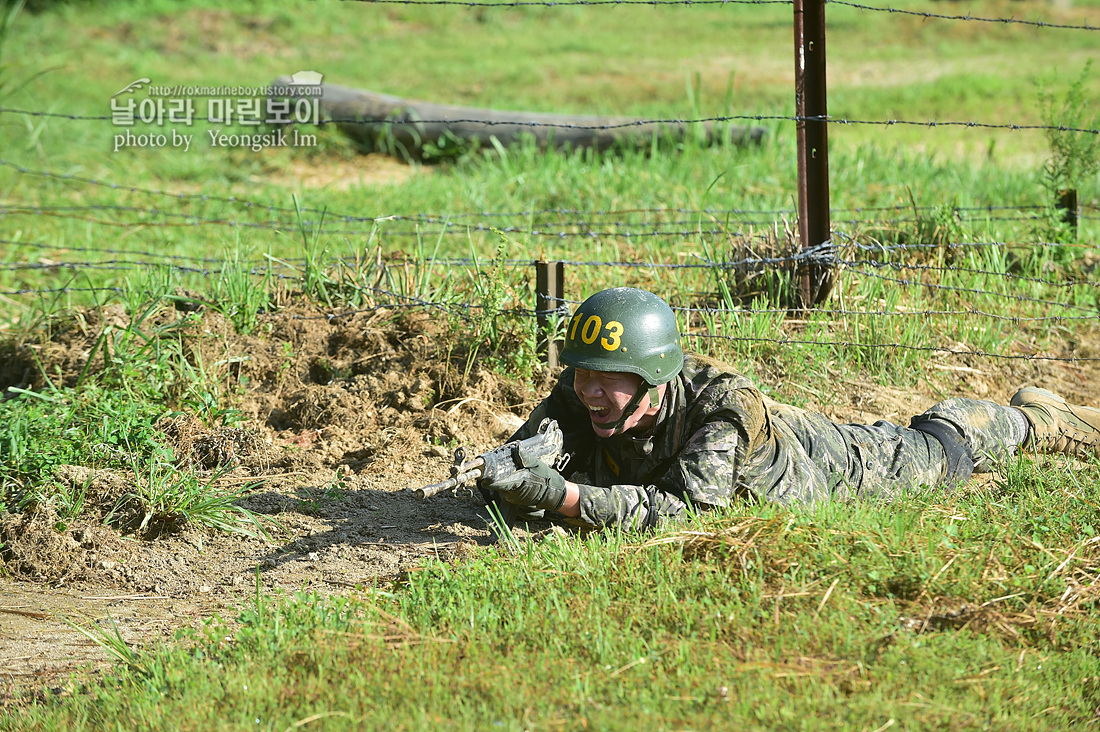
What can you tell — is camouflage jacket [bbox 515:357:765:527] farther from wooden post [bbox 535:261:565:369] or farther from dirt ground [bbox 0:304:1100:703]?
wooden post [bbox 535:261:565:369]

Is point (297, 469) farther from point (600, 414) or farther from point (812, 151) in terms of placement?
point (812, 151)

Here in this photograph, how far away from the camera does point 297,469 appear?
4496 millimetres

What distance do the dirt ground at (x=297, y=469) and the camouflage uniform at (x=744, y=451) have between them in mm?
548

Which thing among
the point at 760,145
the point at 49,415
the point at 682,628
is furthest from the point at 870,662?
the point at 760,145

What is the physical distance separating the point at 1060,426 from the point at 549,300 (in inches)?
89.5

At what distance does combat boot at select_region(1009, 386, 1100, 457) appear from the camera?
429cm

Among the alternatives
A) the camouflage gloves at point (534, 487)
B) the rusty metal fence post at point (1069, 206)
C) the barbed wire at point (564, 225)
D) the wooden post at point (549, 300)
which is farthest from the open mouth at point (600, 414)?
the rusty metal fence post at point (1069, 206)

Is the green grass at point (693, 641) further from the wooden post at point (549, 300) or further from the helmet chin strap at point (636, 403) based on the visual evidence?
the wooden post at point (549, 300)

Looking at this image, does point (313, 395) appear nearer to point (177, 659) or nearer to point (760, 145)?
point (177, 659)

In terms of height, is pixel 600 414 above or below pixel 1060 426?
above

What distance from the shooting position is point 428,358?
499 centimetres

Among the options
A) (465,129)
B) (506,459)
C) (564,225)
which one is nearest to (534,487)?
(506,459)

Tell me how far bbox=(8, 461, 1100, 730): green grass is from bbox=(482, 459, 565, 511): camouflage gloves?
151mm

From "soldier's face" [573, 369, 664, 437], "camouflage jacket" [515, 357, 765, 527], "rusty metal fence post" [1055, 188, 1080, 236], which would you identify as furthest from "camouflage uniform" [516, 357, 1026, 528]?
"rusty metal fence post" [1055, 188, 1080, 236]
